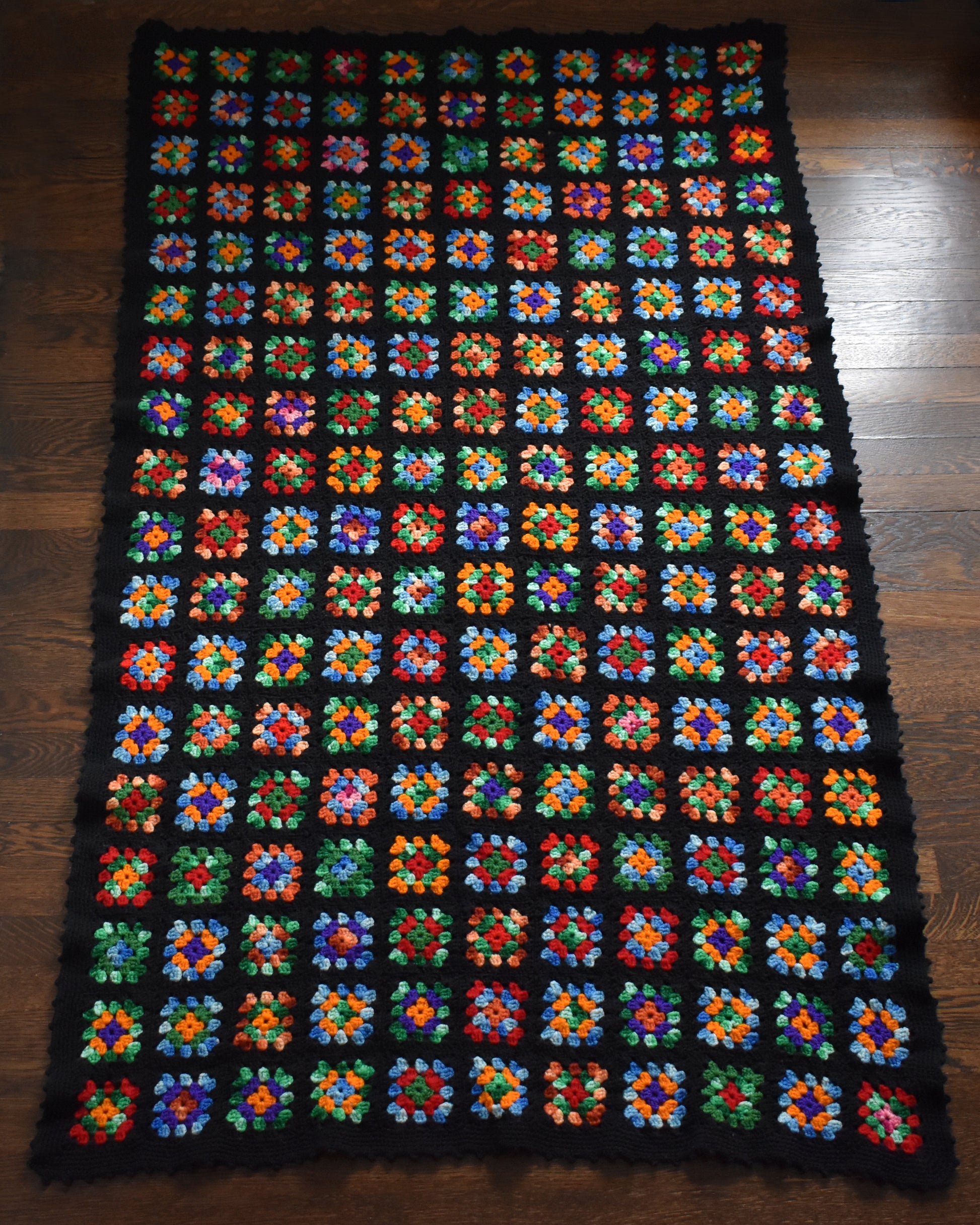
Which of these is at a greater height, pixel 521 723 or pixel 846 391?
pixel 846 391

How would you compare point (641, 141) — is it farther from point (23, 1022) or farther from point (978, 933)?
point (23, 1022)

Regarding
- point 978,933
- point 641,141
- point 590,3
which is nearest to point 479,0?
point 590,3

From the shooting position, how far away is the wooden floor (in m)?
1.28

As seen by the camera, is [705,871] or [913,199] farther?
[913,199]

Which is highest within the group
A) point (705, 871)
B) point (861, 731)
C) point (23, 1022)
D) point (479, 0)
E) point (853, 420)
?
point (479, 0)

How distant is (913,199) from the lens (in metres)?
1.76

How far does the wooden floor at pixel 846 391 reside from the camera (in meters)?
1.28

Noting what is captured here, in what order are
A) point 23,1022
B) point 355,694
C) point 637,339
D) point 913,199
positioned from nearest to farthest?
1. point 23,1022
2. point 355,694
3. point 637,339
4. point 913,199

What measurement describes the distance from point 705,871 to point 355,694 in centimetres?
56

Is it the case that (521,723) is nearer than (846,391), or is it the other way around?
(521,723)

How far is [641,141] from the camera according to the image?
1.73 metres

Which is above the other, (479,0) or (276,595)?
(479,0)

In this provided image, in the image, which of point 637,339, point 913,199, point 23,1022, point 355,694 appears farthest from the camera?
point 913,199

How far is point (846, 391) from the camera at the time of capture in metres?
1.65
